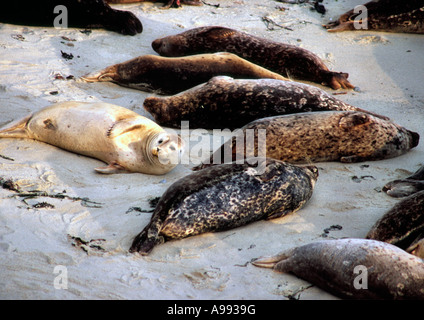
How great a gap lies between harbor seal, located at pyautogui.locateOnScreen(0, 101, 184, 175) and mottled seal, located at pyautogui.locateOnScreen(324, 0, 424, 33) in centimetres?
471

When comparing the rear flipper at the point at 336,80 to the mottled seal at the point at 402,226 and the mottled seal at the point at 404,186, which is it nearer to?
the mottled seal at the point at 404,186

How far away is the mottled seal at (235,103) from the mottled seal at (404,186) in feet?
4.71

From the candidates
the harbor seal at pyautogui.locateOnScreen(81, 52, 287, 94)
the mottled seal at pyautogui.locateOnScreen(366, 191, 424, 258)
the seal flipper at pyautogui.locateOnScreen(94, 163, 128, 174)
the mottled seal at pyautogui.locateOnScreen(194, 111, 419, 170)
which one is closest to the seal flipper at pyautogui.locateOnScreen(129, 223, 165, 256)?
the seal flipper at pyautogui.locateOnScreen(94, 163, 128, 174)

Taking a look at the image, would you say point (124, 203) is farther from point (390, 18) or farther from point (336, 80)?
point (390, 18)

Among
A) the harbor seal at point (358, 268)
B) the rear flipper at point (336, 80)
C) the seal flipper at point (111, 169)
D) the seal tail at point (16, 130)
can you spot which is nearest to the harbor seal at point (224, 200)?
the harbor seal at point (358, 268)

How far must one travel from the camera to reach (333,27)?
334 inches

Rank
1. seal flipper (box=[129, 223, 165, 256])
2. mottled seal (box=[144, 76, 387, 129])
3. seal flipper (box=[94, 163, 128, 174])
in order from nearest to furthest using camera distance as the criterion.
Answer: seal flipper (box=[129, 223, 165, 256]) → seal flipper (box=[94, 163, 128, 174]) → mottled seal (box=[144, 76, 387, 129])

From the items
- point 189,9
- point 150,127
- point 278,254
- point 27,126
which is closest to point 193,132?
point 150,127

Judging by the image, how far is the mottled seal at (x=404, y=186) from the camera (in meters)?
4.25

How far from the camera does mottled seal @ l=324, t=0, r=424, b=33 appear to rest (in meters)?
8.22

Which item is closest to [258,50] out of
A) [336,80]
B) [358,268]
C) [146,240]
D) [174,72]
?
[336,80]

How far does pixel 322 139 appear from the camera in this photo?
499 centimetres

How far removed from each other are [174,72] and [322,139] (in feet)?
7.58

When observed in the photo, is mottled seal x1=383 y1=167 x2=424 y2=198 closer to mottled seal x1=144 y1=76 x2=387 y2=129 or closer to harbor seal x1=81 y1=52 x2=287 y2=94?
mottled seal x1=144 y1=76 x2=387 y2=129
